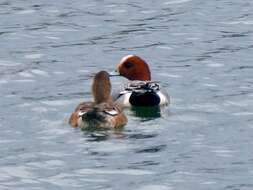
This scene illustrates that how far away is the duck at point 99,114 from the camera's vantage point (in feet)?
67.5

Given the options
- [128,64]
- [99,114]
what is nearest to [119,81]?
[128,64]

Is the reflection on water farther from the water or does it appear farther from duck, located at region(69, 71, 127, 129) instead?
duck, located at region(69, 71, 127, 129)

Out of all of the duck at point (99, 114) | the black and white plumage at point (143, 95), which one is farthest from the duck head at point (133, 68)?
the duck at point (99, 114)

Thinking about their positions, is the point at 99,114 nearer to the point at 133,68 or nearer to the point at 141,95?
the point at 141,95

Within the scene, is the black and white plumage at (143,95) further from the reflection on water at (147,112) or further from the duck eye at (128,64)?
the duck eye at (128,64)

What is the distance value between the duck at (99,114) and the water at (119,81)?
17 centimetres

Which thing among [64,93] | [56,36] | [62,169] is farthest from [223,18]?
[62,169]

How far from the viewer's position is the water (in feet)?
60.0

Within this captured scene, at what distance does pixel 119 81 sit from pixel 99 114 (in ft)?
16.4

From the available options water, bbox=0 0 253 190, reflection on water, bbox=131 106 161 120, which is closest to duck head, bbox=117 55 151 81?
water, bbox=0 0 253 190

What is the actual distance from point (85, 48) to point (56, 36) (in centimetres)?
125

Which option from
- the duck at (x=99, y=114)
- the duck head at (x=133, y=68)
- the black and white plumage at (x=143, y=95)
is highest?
the duck head at (x=133, y=68)

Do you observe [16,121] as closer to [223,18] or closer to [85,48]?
[85,48]

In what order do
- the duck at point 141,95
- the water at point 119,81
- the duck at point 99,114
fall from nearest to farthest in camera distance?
the water at point 119,81, the duck at point 99,114, the duck at point 141,95
